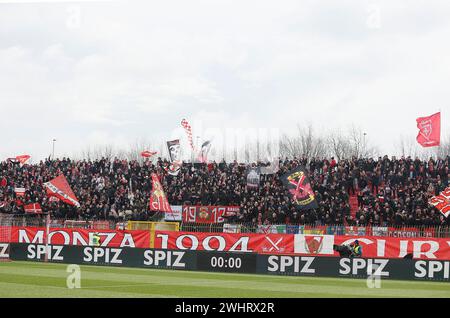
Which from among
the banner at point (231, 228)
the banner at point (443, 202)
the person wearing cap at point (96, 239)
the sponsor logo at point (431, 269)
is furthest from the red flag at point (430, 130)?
the person wearing cap at point (96, 239)

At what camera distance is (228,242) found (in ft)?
125

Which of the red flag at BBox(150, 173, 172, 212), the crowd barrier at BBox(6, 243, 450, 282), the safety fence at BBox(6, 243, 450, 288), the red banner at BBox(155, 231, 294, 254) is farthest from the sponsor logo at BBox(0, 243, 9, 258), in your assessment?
the red flag at BBox(150, 173, 172, 212)

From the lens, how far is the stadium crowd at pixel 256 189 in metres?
39.2

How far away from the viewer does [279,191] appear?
145 ft

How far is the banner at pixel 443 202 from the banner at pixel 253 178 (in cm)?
1226

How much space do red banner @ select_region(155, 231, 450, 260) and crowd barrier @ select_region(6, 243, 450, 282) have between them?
4643 mm

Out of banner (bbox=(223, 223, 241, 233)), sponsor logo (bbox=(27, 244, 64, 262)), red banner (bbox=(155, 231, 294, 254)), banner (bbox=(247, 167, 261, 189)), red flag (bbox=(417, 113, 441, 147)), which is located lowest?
sponsor logo (bbox=(27, 244, 64, 262))

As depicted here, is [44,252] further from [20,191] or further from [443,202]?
[443,202]

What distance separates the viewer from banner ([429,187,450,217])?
36.1 metres

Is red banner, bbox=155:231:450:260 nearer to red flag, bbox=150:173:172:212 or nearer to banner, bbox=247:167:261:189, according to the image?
red flag, bbox=150:173:172:212

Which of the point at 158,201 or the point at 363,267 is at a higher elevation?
the point at 158,201

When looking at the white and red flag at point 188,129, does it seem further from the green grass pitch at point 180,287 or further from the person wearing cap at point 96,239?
the green grass pitch at point 180,287

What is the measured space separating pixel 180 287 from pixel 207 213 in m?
23.6

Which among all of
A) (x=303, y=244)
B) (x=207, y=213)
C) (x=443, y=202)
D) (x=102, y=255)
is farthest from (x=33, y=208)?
(x=443, y=202)
